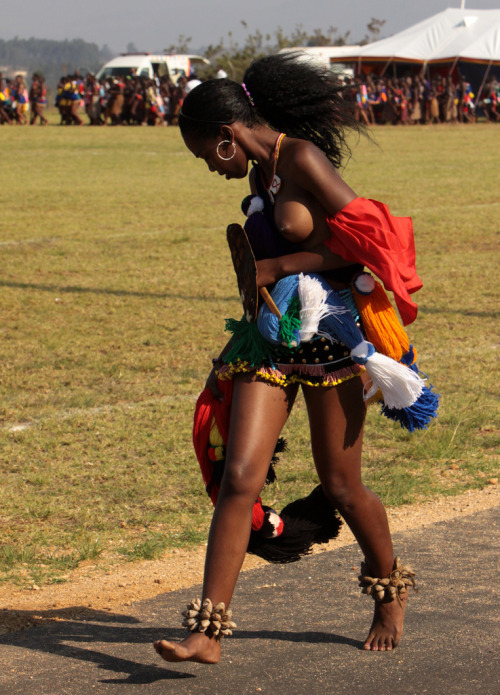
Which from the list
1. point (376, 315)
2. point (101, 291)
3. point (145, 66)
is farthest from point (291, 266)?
point (145, 66)

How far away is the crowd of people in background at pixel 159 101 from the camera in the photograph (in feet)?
122

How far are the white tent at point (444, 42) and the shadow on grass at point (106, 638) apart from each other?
41.2 m

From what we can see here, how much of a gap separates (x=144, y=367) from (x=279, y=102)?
4.06m

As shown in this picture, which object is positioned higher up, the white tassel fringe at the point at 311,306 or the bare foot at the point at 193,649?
the white tassel fringe at the point at 311,306

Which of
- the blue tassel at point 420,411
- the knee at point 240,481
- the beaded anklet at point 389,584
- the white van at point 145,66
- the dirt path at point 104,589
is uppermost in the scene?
the blue tassel at point 420,411

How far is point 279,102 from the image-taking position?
125 inches

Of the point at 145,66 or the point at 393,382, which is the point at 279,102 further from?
the point at 145,66

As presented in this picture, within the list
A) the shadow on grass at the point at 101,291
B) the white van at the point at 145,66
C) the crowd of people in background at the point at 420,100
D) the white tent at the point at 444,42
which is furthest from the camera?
the white van at the point at 145,66

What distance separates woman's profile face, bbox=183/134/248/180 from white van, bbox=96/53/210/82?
4408cm

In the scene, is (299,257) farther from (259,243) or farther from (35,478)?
(35,478)

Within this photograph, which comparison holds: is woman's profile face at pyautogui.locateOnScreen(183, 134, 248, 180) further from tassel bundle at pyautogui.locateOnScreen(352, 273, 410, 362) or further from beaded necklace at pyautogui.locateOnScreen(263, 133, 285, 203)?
tassel bundle at pyautogui.locateOnScreen(352, 273, 410, 362)

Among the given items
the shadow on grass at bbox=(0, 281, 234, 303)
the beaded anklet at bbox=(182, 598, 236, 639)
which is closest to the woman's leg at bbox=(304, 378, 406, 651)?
the beaded anklet at bbox=(182, 598, 236, 639)

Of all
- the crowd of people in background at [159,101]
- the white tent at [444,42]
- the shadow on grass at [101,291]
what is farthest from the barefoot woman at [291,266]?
the white tent at [444,42]

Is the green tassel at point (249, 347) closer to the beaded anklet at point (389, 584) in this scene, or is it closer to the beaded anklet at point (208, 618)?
the beaded anklet at point (208, 618)
